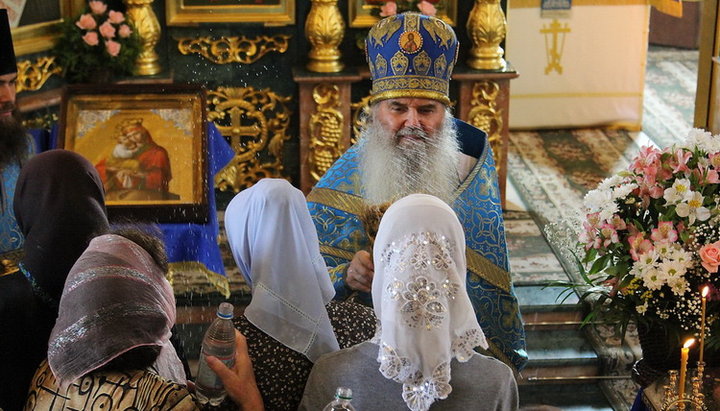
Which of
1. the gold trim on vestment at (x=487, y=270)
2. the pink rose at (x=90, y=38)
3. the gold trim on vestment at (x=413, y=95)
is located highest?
the gold trim on vestment at (x=413, y=95)

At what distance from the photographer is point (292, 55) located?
742 centimetres

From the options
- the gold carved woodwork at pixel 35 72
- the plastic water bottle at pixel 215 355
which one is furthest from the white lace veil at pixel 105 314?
the gold carved woodwork at pixel 35 72

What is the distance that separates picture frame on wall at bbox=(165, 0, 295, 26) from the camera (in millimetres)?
7230

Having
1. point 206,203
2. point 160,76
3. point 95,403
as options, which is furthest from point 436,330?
point 160,76

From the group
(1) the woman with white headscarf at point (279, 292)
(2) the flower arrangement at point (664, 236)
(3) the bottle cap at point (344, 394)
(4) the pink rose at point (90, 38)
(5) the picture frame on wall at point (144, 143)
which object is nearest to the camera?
(3) the bottle cap at point (344, 394)

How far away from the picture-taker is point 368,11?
7.31 metres

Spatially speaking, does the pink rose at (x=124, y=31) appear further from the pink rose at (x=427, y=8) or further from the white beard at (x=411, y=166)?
the white beard at (x=411, y=166)

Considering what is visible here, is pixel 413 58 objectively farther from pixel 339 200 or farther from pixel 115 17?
pixel 115 17

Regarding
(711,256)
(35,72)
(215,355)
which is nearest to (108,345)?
(215,355)

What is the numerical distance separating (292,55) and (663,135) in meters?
3.87

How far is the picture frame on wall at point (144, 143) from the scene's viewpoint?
208 inches

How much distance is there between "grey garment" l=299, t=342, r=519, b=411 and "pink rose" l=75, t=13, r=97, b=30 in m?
4.43

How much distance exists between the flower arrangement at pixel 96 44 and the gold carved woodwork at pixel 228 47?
1.29 ft

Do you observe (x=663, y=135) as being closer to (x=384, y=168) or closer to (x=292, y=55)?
(x=292, y=55)
